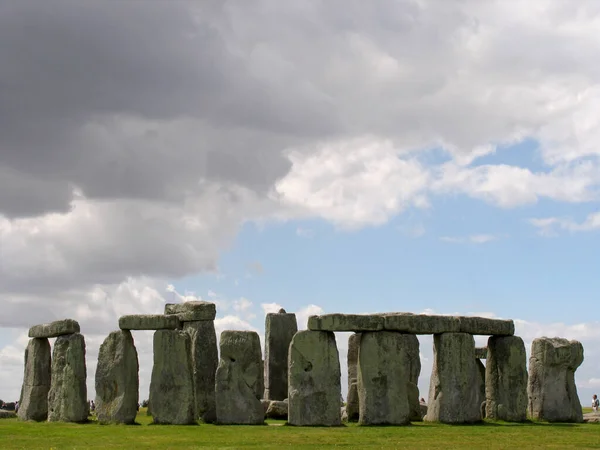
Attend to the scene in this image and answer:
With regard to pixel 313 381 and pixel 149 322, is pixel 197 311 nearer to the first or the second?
pixel 149 322

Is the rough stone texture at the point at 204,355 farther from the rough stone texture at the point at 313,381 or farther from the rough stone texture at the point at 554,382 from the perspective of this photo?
the rough stone texture at the point at 554,382

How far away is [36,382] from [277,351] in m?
7.74

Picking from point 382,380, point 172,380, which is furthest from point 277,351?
A: point 172,380

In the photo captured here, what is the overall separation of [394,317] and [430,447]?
19.8 feet

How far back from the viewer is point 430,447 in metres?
21.5

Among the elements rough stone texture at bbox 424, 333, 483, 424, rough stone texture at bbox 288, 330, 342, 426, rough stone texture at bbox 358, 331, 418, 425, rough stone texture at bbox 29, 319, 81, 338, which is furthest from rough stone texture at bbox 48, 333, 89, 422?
rough stone texture at bbox 424, 333, 483, 424

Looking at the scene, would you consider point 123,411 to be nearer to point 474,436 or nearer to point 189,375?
point 189,375

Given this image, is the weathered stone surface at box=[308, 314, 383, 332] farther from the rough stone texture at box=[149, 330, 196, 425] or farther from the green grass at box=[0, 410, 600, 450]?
the rough stone texture at box=[149, 330, 196, 425]

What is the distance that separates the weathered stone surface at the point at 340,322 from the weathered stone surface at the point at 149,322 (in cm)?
373

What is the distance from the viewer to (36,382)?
29953mm

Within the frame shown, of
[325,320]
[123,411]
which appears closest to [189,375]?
[123,411]

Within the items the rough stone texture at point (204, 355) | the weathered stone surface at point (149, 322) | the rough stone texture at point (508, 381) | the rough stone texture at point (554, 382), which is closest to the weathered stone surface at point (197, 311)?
the rough stone texture at point (204, 355)

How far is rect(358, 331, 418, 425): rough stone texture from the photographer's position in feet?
87.3

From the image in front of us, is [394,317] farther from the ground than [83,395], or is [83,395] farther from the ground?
[394,317]
